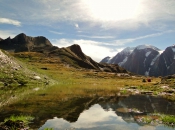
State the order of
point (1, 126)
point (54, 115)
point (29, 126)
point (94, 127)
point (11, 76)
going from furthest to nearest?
point (11, 76), point (54, 115), point (94, 127), point (29, 126), point (1, 126)

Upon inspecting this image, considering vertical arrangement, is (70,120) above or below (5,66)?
below

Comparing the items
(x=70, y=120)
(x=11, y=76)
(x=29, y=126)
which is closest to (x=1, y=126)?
(x=29, y=126)

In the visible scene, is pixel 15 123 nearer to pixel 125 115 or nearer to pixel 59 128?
pixel 59 128

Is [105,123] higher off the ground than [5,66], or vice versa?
[5,66]

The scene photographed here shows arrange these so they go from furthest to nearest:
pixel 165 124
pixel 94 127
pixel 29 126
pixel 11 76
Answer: pixel 11 76
pixel 165 124
pixel 94 127
pixel 29 126

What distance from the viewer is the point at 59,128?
63.3 feet

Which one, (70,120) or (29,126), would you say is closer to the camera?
(29,126)

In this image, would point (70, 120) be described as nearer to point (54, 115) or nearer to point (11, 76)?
point (54, 115)

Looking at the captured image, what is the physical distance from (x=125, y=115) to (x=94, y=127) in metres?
7.64

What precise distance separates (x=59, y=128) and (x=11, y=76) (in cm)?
5211

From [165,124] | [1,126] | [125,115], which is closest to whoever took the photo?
[1,126]

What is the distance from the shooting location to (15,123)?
18.2 m

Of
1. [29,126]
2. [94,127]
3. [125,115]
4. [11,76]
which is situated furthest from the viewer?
[11,76]

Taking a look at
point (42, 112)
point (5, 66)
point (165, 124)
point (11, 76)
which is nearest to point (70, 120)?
point (42, 112)
